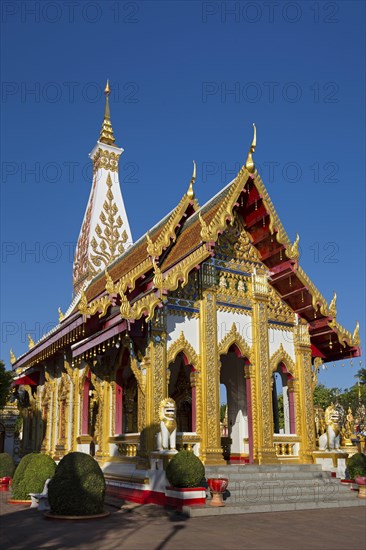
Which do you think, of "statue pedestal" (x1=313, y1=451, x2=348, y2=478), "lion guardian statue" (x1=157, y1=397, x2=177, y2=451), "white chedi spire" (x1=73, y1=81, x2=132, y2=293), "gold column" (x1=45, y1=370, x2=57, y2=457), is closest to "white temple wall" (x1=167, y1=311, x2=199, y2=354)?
"lion guardian statue" (x1=157, y1=397, x2=177, y2=451)

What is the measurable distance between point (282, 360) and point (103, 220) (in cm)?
1102

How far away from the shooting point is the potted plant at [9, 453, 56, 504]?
11.5 meters

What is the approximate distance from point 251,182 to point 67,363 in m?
7.16

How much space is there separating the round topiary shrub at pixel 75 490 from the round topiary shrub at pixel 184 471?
4.84 ft

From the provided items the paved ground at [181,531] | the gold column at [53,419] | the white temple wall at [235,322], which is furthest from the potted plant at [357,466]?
the gold column at [53,419]

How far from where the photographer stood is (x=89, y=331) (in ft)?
44.2

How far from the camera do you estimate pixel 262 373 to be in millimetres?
13562

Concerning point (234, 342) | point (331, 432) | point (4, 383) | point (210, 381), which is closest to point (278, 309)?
point (234, 342)

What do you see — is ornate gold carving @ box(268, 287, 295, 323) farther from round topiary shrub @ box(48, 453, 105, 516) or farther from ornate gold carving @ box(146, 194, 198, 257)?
round topiary shrub @ box(48, 453, 105, 516)

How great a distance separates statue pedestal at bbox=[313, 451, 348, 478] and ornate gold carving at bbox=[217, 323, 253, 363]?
2.85 meters

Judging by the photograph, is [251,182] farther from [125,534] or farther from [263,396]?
[125,534]

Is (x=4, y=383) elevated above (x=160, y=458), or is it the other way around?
(x=4, y=383)

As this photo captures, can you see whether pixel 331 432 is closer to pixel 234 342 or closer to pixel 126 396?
pixel 234 342

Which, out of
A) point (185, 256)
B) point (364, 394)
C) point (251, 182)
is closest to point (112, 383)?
point (185, 256)
